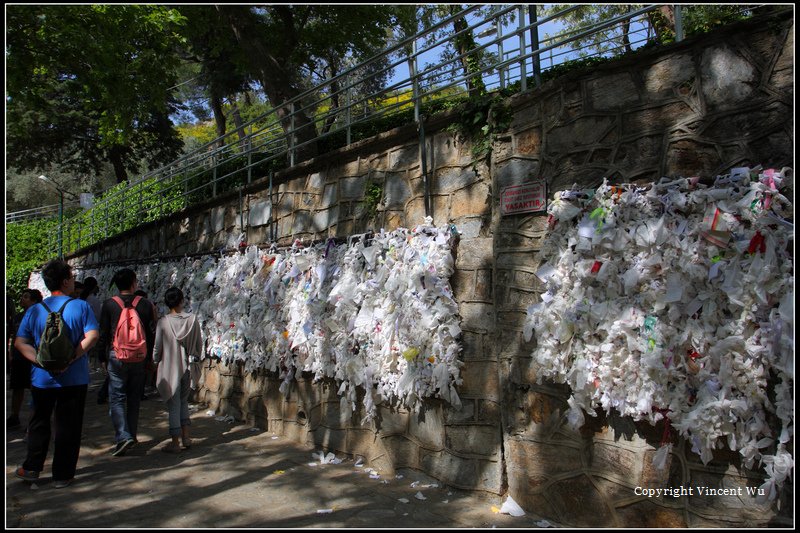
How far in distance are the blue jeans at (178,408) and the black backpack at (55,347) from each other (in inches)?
57.5

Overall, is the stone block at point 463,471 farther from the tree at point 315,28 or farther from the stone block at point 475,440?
the tree at point 315,28

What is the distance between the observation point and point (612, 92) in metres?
4.00

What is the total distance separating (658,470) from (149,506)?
3.56 metres

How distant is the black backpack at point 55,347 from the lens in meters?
4.68

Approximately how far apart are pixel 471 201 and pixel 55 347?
3.47 m

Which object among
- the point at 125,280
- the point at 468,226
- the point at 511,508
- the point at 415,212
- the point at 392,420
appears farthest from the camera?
the point at 125,280

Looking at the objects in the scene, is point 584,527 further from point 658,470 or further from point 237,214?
point 237,214

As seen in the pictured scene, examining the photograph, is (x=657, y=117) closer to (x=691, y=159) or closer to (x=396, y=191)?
(x=691, y=159)

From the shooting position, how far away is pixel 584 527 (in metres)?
3.90

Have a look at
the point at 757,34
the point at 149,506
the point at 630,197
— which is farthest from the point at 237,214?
the point at 757,34

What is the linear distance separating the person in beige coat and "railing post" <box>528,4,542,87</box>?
13.4 feet

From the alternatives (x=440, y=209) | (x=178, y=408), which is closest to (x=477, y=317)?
(x=440, y=209)

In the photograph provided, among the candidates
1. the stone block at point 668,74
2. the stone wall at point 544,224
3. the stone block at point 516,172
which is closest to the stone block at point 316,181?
the stone wall at point 544,224

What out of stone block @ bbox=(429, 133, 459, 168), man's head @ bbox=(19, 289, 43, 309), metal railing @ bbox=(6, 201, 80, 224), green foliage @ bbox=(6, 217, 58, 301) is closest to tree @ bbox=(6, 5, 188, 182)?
man's head @ bbox=(19, 289, 43, 309)
